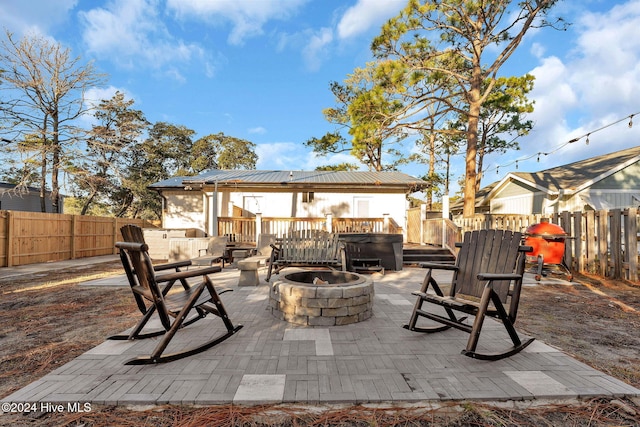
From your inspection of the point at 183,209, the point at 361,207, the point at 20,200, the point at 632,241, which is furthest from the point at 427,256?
the point at 20,200

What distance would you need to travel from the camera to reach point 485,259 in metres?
3.06

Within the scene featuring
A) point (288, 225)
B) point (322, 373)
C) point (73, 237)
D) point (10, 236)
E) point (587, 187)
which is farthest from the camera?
point (587, 187)

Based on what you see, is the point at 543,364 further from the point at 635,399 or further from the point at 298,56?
the point at 298,56

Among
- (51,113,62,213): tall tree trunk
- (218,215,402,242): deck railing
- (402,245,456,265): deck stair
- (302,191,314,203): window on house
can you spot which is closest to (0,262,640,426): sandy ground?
(402,245,456,265): deck stair

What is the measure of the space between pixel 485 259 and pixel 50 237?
14.3m

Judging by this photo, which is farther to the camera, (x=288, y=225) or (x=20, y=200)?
(x=20, y=200)

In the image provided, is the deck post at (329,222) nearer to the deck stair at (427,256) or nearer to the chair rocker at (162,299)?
the deck stair at (427,256)

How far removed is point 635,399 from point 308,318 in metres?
2.84

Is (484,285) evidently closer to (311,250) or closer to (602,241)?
(311,250)

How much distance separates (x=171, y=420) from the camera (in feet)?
5.81

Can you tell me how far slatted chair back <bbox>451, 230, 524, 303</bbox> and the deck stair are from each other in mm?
5417

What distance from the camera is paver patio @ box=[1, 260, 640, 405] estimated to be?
2010 millimetres

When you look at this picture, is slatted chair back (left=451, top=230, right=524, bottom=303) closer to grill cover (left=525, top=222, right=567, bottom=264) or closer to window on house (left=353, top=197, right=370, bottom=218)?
grill cover (left=525, top=222, right=567, bottom=264)

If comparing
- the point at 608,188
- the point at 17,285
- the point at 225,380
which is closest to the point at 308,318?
the point at 225,380
